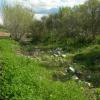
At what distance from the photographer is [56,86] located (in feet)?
59.0

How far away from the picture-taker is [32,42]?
66.5 metres

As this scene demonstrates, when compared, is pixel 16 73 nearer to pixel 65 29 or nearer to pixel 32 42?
pixel 65 29

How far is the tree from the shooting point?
230ft

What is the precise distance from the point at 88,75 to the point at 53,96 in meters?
13.0

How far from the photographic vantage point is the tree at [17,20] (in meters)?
70.0

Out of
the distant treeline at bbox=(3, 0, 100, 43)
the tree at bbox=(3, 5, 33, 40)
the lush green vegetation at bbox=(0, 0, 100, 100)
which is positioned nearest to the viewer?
the lush green vegetation at bbox=(0, 0, 100, 100)

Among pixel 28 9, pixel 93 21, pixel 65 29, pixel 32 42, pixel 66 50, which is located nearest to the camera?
pixel 66 50

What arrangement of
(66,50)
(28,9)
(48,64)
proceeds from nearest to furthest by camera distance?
(48,64) → (66,50) → (28,9)

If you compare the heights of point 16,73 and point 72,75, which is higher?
point 16,73

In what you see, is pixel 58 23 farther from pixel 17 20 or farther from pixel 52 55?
pixel 52 55

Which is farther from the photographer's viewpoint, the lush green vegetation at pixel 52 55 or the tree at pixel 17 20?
the tree at pixel 17 20

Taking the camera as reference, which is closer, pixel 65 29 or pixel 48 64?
pixel 48 64

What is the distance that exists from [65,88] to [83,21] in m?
38.6

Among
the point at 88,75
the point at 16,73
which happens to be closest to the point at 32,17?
the point at 88,75
